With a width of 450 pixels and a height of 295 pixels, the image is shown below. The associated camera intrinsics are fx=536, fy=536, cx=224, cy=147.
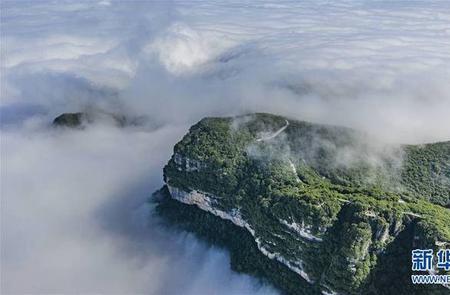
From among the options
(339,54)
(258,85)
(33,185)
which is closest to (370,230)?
(258,85)

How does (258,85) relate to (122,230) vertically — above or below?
above

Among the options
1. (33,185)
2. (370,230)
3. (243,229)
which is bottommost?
(33,185)

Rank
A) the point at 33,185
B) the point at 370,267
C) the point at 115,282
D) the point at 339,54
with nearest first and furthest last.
Answer: the point at 370,267
the point at 115,282
the point at 33,185
the point at 339,54

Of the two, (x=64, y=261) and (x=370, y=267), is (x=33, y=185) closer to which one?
(x=64, y=261)

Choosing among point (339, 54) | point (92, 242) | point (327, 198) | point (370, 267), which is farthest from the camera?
point (339, 54)

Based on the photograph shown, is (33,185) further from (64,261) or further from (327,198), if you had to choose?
(327,198)

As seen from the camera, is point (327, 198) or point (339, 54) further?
point (339, 54)
